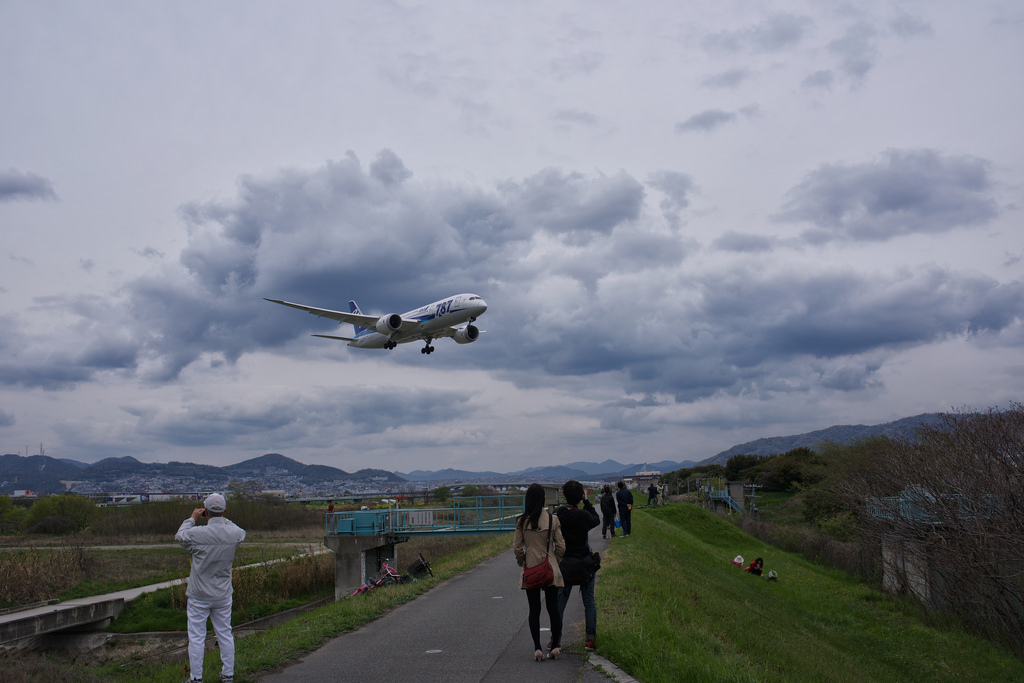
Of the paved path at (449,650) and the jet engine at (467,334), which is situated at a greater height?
the jet engine at (467,334)

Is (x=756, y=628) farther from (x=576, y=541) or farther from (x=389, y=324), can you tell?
(x=389, y=324)

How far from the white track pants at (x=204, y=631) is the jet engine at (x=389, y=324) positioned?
29.5 meters

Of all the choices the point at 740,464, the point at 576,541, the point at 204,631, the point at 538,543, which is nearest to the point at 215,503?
the point at 204,631

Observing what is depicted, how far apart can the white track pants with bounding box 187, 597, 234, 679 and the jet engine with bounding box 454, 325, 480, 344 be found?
3013cm

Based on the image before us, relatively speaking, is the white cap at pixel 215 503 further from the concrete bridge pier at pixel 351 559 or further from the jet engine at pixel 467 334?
the jet engine at pixel 467 334

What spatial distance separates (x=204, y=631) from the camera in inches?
301

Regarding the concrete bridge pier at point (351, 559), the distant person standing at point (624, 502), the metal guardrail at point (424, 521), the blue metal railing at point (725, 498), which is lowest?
the blue metal railing at point (725, 498)

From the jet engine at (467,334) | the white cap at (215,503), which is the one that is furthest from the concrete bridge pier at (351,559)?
the white cap at (215,503)

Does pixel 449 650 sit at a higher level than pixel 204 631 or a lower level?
lower

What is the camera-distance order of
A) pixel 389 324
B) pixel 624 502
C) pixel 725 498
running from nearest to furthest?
1. pixel 624 502
2. pixel 389 324
3. pixel 725 498

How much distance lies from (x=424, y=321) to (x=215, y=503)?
30.1 m

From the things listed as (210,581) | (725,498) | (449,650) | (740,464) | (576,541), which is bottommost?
(725,498)

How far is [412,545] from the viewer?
44250 millimetres

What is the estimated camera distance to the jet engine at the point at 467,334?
1485 inches
